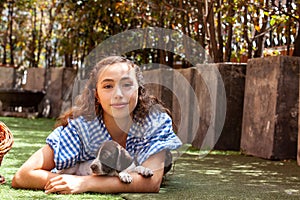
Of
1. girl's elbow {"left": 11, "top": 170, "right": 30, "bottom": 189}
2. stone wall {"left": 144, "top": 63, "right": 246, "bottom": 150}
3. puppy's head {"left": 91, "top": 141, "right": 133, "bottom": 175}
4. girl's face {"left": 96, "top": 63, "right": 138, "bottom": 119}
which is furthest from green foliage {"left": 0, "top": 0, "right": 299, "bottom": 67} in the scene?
girl's elbow {"left": 11, "top": 170, "right": 30, "bottom": 189}

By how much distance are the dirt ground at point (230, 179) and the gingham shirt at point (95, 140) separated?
0.73ft

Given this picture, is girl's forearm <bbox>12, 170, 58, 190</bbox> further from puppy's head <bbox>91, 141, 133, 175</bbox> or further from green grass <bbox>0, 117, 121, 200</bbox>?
puppy's head <bbox>91, 141, 133, 175</bbox>

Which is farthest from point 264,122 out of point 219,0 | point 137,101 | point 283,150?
point 137,101

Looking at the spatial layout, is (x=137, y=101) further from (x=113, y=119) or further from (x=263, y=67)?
(x=263, y=67)

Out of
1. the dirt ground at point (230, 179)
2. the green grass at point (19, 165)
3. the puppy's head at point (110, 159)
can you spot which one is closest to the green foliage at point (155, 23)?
the dirt ground at point (230, 179)

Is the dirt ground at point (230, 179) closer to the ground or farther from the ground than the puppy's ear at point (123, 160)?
closer to the ground

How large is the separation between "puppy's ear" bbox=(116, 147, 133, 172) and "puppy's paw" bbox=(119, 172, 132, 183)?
0.09ft

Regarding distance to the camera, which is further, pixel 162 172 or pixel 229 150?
pixel 229 150

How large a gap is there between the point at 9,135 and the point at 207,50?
5.29 metres

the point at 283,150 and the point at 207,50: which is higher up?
the point at 207,50

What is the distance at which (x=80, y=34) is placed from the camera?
38.4ft

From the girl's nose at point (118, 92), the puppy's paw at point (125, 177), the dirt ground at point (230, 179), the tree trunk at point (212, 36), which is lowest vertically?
the dirt ground at point (230, 179)

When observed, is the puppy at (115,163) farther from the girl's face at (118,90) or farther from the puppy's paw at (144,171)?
the girl's face at (118,90)

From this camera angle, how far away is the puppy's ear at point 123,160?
2833 mm
